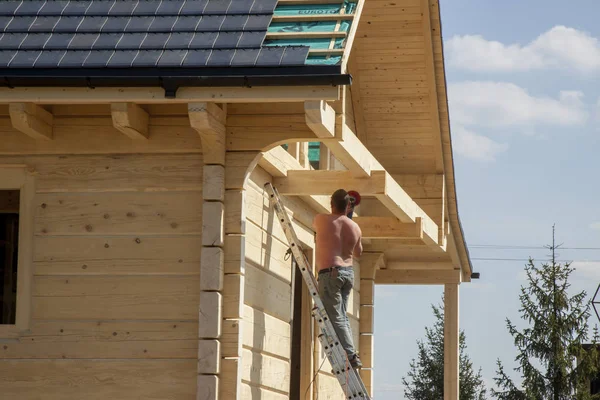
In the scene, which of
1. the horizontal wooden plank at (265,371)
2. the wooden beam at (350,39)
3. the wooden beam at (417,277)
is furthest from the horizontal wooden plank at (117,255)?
the wooden beam at (417,277)

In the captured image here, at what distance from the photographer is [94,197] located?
9.55m

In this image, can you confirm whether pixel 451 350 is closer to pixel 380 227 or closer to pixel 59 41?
pixel 380 227

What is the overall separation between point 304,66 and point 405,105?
5938 millimetres

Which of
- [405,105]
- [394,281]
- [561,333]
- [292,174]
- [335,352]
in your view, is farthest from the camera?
[561,333]

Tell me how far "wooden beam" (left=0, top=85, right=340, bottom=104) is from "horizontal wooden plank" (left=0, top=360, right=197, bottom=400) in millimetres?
2071

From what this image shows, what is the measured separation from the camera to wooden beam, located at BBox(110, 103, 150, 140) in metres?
8.88

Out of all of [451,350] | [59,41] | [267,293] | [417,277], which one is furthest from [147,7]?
[417,277]

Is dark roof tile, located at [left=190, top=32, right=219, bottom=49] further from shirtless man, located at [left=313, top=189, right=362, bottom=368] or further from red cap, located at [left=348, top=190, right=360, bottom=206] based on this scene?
red cap, located at [left=348, top=190, right=360, bottom=206]

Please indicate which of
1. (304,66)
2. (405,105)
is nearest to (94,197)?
(304,66)

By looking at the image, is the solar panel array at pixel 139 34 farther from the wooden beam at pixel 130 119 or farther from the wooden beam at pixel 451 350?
the wooden beam at pixel 451 350

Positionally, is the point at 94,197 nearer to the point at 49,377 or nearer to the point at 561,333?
the point at 49,377

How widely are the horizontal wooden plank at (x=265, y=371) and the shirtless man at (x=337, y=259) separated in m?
0.72

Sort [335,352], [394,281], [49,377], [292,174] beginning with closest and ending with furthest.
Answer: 1. [49,377]
2. [335,352]
3. [292,174]
4. [394,281]

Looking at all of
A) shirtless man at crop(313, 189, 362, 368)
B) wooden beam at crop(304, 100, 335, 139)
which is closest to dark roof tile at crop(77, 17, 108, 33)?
wooden beam at crop(304, 100, 335, 139)
